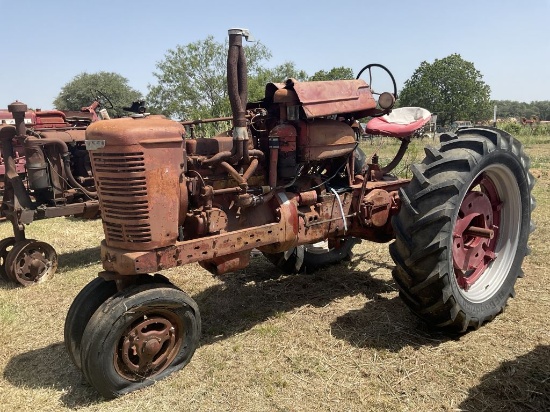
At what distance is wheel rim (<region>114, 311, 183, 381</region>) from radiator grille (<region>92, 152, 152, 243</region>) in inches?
21.7

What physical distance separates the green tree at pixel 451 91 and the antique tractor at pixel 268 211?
50.7 m

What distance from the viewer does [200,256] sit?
3125mm

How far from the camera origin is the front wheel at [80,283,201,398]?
2.75m

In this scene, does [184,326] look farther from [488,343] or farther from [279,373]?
[488,343]

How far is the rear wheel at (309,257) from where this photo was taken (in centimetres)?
490

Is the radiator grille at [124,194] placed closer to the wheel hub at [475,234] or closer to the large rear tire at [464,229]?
the large rear tire at [464,229]

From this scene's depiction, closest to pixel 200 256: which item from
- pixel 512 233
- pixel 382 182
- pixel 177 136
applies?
pixel 177 136

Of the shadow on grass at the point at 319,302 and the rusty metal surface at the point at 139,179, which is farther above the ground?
the rusty metal surface at the point at 139,179

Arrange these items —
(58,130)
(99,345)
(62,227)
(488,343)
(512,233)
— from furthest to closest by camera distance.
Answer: (62,227) → (58,130) → (512,233) → (488,343) → (99,345)

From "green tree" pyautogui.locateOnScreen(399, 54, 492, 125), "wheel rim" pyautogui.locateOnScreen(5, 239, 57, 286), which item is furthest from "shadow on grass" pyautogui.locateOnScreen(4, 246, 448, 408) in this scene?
"green tree" pyautogui.locateOnScreen(399, 54, 492, 125)

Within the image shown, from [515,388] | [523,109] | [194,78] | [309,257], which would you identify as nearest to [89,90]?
[194,78]

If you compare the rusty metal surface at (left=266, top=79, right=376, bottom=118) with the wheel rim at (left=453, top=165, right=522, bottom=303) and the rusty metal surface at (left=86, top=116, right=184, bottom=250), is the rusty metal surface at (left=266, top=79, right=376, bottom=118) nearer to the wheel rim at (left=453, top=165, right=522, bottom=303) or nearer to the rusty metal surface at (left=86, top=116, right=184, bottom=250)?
A: the rusty metal surface at (left=86, top=116, right=184, bottom=250)

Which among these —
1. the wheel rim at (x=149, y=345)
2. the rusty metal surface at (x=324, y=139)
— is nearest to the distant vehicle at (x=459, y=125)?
the rusty metal surface at (x=324, y=139)

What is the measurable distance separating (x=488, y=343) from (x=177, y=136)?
265 cm
